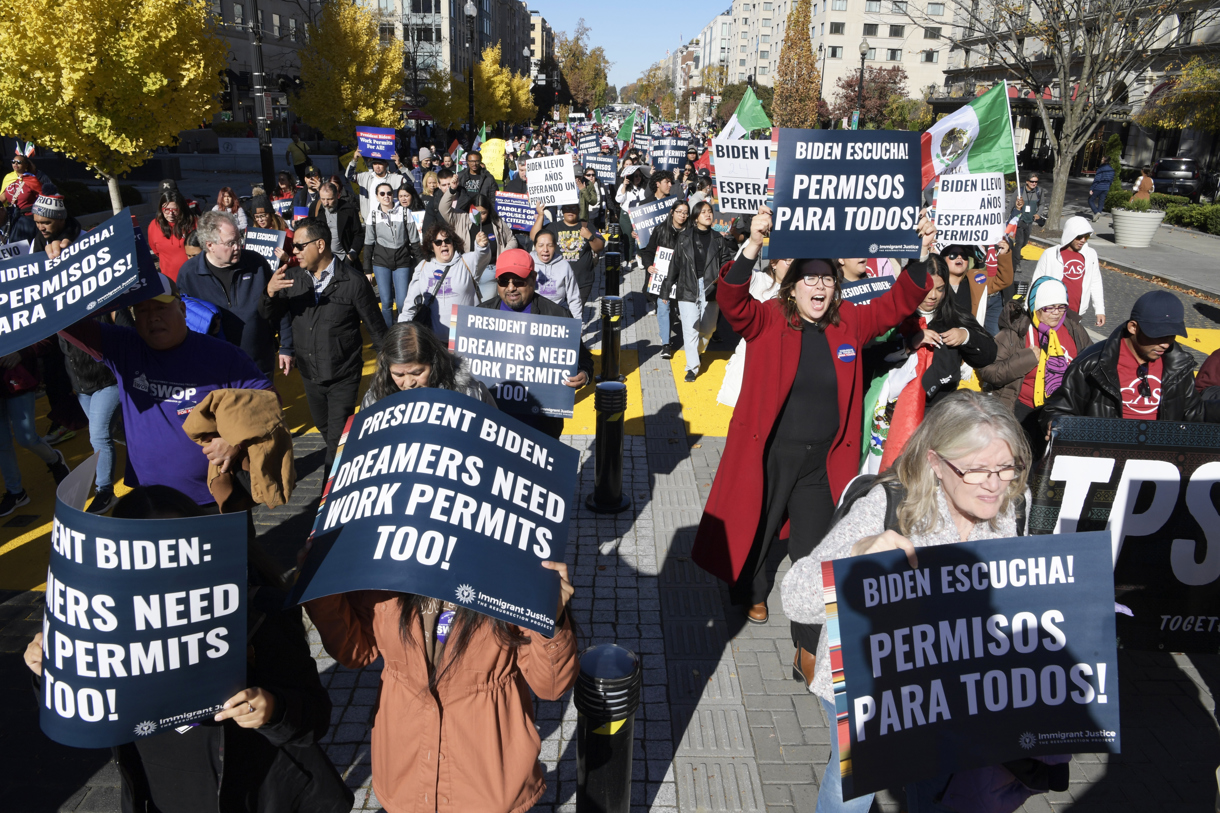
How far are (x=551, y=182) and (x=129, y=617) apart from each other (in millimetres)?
10124

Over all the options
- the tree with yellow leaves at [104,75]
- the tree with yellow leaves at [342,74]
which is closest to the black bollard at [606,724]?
the tree with yellow leaves at [104,75]

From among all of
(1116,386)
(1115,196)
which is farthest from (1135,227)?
(1116,386)

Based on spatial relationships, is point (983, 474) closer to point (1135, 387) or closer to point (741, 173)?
point (1135, 387)

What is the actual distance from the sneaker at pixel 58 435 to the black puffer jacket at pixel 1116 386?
816 centimetres

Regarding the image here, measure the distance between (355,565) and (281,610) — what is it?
0.28 m

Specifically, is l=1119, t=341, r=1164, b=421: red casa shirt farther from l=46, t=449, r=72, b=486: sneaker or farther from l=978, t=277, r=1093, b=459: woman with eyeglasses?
l=46, t=449, r=72, b=486: sneaker

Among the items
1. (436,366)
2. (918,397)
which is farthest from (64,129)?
(918,397)

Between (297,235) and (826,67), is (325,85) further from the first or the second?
(826,67)

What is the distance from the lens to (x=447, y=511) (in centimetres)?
219

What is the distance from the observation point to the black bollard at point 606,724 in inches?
115

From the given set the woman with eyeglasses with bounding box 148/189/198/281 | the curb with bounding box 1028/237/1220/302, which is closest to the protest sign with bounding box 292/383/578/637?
the woman with eyeglasses with bounding box 148/189/198/281

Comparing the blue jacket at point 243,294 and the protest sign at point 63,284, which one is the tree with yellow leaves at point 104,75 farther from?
the protest sign at point 63,284

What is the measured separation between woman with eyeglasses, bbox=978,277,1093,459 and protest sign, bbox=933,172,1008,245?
4.64 feet

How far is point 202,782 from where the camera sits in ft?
7.72
